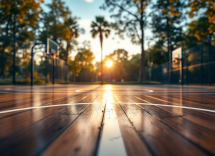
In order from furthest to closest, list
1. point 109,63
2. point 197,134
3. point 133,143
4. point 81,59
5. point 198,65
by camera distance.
Answer: point 109,63 → point 81,59 → point 198,65 → point 197,134 → point 133,143

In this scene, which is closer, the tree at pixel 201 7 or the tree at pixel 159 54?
the tree at pixel 201 7

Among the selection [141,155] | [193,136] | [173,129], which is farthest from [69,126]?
[193,136]

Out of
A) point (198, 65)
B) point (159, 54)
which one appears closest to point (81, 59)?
point (159, 54)

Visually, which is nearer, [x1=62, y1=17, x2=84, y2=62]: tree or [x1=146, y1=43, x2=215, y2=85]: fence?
[x1=146, y1=43, x2=215, y2=85]: fence

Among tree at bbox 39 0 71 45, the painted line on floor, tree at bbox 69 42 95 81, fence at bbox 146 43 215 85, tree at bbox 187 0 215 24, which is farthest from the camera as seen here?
tree at bbox 69 42 95 81

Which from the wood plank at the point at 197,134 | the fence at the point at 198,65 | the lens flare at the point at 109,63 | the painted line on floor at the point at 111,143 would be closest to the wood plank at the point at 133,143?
the painted line on floor at the point at 111,143

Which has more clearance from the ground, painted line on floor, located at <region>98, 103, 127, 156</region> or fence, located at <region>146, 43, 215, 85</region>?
fence, located at <region>146, 43, 215, 85</region>

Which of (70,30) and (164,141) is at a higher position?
(70,30)

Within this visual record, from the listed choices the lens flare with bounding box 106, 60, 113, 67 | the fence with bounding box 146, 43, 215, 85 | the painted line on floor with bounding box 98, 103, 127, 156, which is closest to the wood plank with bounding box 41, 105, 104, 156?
the painted line on floor with bounding box 98, 103, 127, 156

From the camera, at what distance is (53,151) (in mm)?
1030

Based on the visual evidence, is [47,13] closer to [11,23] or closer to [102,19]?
[11,23]

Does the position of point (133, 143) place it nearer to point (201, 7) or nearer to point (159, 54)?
point (201, 7)

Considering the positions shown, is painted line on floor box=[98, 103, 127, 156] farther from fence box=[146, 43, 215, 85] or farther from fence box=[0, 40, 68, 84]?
fence box=[0, 40, 68, 84]

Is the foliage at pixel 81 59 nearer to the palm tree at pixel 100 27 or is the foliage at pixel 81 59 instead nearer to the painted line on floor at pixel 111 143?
the palm tree at pixel 100 27
